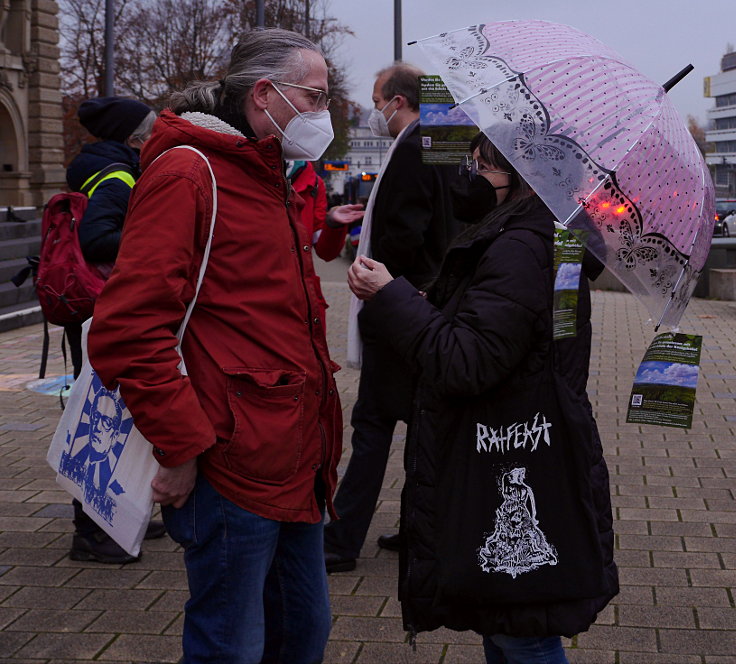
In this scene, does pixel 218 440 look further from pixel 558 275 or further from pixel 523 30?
pixel 523 30

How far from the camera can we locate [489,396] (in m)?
2.57

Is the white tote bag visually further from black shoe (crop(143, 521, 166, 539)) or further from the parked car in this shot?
the parked car

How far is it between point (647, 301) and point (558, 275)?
370 millimetres

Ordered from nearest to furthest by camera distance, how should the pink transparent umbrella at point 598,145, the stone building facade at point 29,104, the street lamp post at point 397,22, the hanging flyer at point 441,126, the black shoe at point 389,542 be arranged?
the pink transparent umbrella at point 598,145, the hanging flyer at point 441,126, the black shoe at point 389,542, the street lamp post at point 397,22, the stone building facade at point 29,104

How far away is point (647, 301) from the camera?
111 inches

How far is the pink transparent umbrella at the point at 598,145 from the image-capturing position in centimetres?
260

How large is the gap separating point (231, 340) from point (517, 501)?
0.75 m

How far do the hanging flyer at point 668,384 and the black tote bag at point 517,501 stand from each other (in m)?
0.29

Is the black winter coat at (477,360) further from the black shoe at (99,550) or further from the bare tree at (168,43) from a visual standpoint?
the bare tree at (168,43)

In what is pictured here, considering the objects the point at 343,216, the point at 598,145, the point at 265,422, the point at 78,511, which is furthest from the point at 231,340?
the point at 78,511

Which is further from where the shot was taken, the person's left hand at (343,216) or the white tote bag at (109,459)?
the person's left hand at (343,216)

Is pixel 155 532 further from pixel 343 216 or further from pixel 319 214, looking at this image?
pixel 319 214

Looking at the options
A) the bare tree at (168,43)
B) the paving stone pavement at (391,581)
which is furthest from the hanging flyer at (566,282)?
the bare tree at (168,43)

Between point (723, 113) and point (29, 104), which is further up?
point (29, 104)
